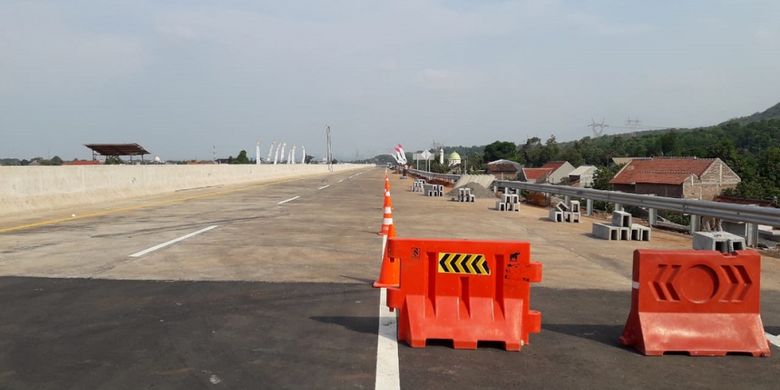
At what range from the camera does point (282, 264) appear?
9016mm

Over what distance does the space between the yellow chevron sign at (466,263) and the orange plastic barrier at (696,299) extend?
1.39 meters

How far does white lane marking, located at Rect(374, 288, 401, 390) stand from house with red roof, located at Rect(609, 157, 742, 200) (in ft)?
282

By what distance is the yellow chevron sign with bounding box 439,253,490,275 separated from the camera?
542 centimetres

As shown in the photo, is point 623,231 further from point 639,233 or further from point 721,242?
point 721,242

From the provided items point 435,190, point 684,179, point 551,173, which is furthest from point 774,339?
point 551,173

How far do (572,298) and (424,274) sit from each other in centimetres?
261

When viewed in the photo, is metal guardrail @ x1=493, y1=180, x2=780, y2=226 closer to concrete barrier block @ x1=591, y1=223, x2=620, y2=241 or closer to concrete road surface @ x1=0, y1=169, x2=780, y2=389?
concrete road surface @ x1=0, y1=169, x2=780, y2=389

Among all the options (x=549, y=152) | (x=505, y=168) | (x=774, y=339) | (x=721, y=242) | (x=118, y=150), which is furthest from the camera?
(x=549, y=152)

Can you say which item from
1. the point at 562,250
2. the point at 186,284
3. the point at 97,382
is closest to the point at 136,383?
the point at 97,382

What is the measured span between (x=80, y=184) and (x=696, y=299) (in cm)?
2091

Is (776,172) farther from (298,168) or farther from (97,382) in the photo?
(97,382)

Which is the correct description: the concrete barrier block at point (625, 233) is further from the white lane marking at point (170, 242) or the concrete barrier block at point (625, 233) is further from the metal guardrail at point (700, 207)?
the white lane marking at point (170, 242)

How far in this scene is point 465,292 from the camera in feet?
18.0

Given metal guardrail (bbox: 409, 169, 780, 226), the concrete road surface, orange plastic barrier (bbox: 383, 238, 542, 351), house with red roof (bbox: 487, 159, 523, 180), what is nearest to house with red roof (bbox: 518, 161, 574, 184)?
house with red roof (bbox: 487, 159, 523, 180)
